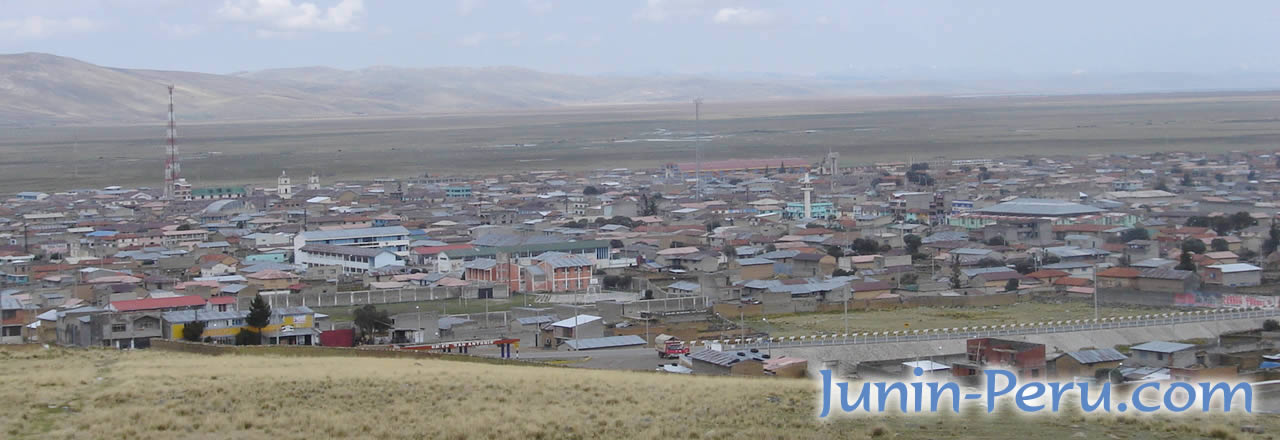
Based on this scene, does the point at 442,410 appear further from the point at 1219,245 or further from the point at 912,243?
the point at 1219,245

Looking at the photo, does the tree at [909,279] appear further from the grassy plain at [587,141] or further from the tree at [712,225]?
the grassy plain at [587,141]

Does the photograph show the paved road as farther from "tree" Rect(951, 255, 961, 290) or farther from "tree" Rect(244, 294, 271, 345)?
"tree" Rect(951, 255, 961, 290)

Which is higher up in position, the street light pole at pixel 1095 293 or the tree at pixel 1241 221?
the tree at pixel 1241 221

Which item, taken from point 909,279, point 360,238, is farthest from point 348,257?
point 909,279

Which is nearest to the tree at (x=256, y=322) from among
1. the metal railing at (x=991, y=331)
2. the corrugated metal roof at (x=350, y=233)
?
the metal railing at (x=991, y=331)

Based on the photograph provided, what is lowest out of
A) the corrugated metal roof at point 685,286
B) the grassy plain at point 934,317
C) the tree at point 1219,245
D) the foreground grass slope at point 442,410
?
the grassy plain at point 934,317

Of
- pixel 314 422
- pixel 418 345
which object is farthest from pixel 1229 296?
pixel 314 422

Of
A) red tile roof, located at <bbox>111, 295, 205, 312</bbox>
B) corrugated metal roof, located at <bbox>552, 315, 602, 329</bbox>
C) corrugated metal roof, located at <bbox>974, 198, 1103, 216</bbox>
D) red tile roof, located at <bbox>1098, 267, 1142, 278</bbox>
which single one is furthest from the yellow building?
corrugated metal roof, located at <bbox>974, 198, 1103, 216</bbox>
